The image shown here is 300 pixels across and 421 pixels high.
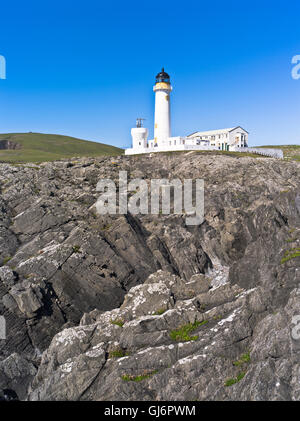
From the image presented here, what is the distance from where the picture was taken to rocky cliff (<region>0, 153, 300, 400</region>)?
21.8 metres

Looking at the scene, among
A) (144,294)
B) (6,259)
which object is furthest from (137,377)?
(6,259)

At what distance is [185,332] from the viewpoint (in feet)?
85.3

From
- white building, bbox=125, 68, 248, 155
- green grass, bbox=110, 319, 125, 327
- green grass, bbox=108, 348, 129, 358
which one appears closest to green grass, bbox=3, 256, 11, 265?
green grass, bbox=110, 319, 125, 327

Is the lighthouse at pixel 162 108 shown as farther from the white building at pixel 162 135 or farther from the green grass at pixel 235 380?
the green grass at pixel 235 380

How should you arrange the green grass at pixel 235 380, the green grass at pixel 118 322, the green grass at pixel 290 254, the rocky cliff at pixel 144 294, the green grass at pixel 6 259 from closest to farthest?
the green grass at pixel 235 380 → the rocky cliff at pixel 144 294 → the green grass at pixel 118 322 → the green grass at pixel 290 254 → the green grass at pixel 6 259

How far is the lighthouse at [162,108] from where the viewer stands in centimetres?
8631

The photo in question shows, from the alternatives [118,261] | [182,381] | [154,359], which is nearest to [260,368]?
[182,381]

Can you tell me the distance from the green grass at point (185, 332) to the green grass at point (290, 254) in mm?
11210

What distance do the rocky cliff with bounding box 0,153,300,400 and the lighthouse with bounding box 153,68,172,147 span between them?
24.5 meters

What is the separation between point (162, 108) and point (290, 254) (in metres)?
60.0

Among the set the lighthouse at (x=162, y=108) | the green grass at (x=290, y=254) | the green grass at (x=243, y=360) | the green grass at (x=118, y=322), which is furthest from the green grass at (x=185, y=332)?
the lighthouse at (x=162, y=108)

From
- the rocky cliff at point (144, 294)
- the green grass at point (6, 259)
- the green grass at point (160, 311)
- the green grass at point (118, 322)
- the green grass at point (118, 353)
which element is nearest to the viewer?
the rocky cliff at point (144, 294)

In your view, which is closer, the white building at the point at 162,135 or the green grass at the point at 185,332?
the green grass at the point at 185,332
